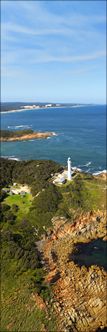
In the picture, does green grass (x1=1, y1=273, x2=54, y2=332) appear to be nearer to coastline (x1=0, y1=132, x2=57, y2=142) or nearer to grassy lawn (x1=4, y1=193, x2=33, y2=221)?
grassy lawn (x1=4, y1=193, x2=33, y2=221)

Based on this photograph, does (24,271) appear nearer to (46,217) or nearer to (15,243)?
(15,243)

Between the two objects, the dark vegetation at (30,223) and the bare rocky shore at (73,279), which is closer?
the bare rocky shore at (73,279)

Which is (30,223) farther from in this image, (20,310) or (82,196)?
(20,310)

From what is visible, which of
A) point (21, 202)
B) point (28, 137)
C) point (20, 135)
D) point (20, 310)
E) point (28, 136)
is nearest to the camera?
point (20, 310)

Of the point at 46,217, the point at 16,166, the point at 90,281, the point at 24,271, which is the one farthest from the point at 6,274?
the point at 16,166

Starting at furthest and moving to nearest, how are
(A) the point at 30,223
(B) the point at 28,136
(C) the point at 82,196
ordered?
(B) the point at 28,136 → (C) the point at 82,196 → (A) the point at 30,223

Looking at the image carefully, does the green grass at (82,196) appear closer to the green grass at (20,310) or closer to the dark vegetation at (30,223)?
the dark vegetation at (30,223)

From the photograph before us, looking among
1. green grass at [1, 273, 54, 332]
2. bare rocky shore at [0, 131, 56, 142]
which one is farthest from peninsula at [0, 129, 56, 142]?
green grass at [1, 273, 54, 332]

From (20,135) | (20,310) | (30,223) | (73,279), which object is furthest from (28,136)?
(20,310)

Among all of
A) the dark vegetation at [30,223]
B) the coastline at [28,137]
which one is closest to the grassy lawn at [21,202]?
the dark vegetation at [30,223]
